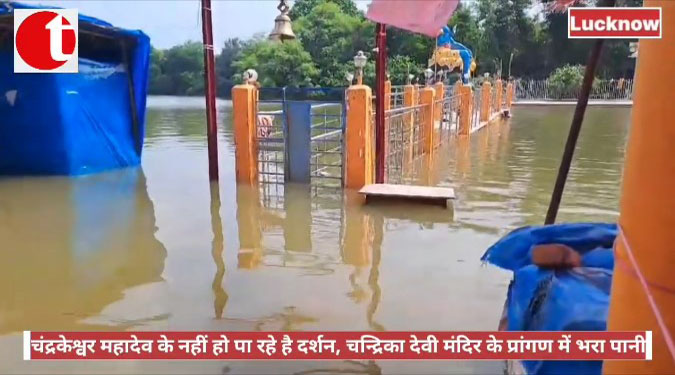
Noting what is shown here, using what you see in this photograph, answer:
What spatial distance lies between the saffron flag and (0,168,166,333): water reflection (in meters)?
2.74

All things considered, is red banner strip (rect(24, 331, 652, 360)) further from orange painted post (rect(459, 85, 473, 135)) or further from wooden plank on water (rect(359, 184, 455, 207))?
orange painted post (rect(459, 85, 473, 135))

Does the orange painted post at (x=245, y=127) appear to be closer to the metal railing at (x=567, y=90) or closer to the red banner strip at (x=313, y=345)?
the red banner strip at (x=313, y=345)

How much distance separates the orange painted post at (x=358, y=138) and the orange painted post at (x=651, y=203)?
6188mm

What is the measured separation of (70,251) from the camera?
17.9 feet

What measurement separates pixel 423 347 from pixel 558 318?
594 millimetres

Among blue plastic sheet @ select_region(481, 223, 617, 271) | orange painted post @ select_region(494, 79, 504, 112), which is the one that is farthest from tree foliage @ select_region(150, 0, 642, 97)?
blue plastic sheet @ select_region(481, 223, 617, 271)

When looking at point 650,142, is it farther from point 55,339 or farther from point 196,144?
point 196,144

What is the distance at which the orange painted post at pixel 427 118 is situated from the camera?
1121 centimetres

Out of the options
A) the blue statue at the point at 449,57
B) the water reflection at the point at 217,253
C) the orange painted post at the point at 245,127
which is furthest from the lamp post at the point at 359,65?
the blue statue at the point at 449,57

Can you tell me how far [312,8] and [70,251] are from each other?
4409 centimetres

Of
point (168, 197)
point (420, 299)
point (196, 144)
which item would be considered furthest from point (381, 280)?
point (196, 144)

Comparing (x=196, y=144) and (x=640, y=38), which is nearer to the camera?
(x=640, y=38)

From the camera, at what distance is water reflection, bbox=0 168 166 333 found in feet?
13.4

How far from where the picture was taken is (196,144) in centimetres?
1490
